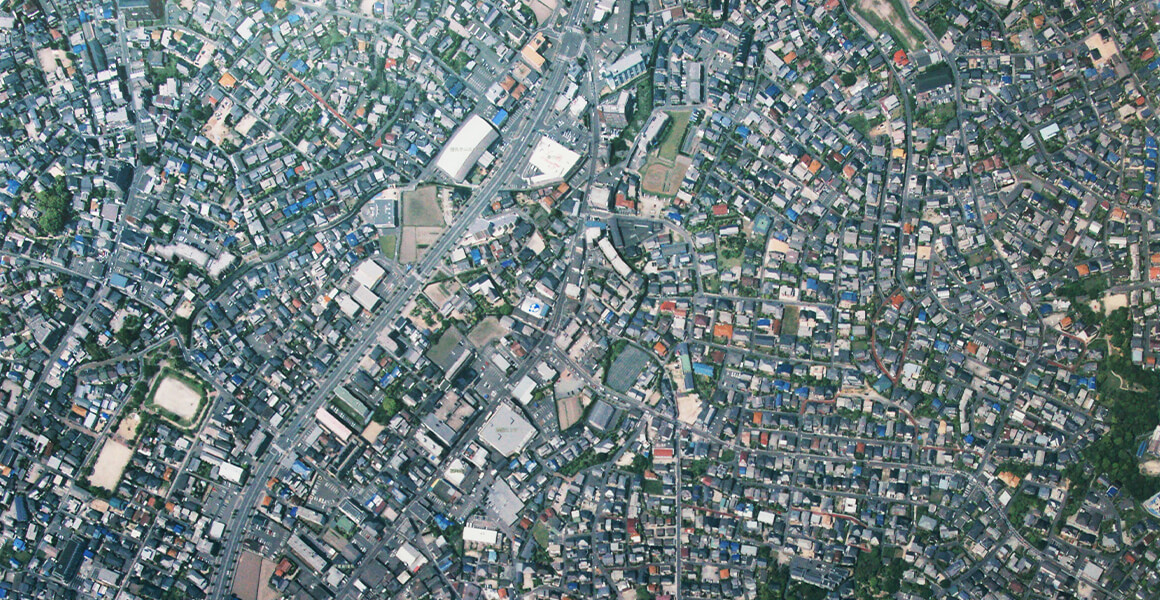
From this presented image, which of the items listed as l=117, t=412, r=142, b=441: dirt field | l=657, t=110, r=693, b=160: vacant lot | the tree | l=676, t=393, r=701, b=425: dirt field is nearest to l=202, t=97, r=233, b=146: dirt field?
the tree

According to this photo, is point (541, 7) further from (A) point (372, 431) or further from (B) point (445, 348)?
(A) point (372, 431)

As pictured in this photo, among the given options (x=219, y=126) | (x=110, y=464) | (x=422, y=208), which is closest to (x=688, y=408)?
(x=422, y=208)

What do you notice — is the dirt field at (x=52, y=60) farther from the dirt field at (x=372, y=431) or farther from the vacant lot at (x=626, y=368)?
the vacant lot at (x=626, y=368)

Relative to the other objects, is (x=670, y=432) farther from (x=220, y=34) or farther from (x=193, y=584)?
(x=220, y=34)

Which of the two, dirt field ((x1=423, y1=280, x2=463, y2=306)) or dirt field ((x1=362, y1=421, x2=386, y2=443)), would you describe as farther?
dirt field ((x1=423, y1=280, x2=463, y2=306))

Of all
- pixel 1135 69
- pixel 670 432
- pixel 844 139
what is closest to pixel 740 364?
pixel 670 432

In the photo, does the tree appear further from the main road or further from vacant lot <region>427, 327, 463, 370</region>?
vacant lot <region>427, 327, 463, 370</region>
